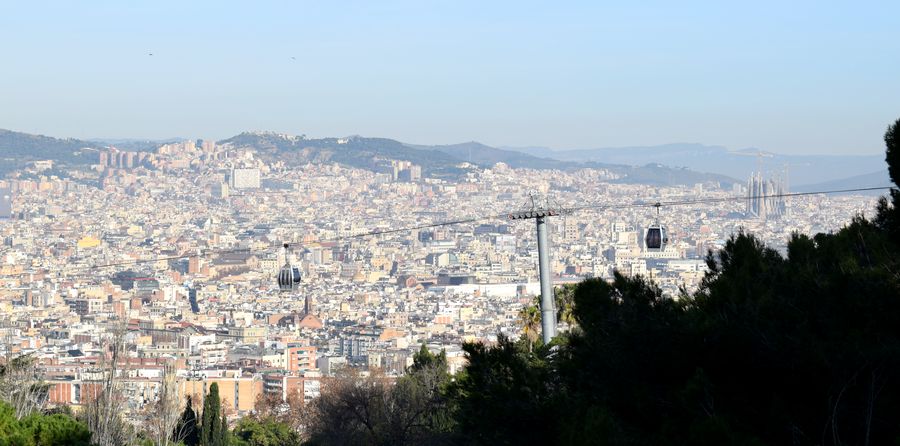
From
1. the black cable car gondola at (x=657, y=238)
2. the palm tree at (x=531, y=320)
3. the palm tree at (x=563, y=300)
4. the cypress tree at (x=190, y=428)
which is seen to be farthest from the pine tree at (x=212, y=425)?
the black cable car gondola at (x=657, y=238)

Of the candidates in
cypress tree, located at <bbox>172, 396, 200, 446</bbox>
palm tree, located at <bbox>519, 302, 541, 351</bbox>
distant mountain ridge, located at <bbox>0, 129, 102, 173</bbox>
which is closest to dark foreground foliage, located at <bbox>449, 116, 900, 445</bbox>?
palm tree, located at <bbox>519, 302, 541, 351</bbox>

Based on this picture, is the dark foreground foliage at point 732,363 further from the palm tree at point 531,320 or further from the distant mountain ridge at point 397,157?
the distant mountain ridge at point 397,157

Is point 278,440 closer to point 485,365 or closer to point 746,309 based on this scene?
point 485,365

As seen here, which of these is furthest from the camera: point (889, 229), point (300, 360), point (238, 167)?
point (238, 167)

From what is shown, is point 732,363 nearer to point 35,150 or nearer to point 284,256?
point 284,256

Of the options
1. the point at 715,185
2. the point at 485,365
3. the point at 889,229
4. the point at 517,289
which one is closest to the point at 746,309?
the point at 889,229

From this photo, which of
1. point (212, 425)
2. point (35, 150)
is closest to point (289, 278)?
point (212, 425)

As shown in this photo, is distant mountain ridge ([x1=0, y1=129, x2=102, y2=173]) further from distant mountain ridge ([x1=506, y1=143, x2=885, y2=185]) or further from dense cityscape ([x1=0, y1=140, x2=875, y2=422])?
distant mountain ridge ([x1=506, y1=143, x2=885, y2=185])
